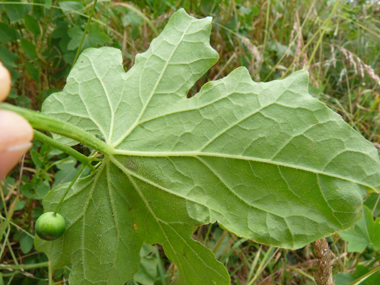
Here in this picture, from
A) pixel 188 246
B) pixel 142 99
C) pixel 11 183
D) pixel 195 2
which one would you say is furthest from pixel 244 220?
pixel 195 2

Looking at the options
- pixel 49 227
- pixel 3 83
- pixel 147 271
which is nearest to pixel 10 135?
pixel 3 83

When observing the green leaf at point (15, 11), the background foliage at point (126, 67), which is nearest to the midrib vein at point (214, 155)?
the background foliage at point (126, 67)

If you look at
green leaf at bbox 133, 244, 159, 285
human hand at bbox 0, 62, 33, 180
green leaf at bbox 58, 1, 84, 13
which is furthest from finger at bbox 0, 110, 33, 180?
green leaf at bbox 58, 1, 84, 13

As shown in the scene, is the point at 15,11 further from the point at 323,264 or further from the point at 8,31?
the point at 323,264

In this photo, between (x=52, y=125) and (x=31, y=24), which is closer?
(x=52, y=125)

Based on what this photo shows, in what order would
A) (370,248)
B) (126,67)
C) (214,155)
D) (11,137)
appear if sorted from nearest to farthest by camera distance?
(11,137), (214,155), (370,248), (126,67)
